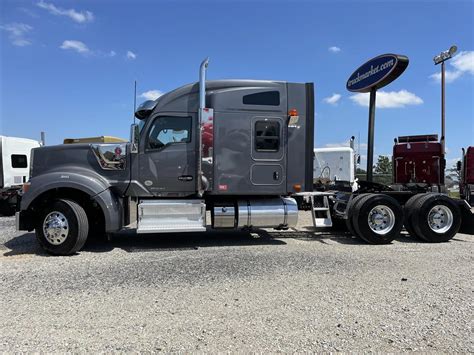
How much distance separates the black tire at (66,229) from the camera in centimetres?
679

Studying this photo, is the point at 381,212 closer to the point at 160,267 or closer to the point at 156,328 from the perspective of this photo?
the point at 160,267

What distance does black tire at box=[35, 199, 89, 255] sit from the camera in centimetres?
679

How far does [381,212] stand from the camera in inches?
324

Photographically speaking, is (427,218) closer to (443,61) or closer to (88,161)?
(88,161)

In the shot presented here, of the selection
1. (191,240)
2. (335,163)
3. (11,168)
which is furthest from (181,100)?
(335,163)

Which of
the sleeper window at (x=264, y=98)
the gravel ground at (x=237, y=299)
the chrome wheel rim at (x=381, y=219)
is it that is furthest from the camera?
the chrome wheel rim at (x=381, y=219)

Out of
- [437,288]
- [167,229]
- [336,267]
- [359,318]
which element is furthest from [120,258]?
[437,288]

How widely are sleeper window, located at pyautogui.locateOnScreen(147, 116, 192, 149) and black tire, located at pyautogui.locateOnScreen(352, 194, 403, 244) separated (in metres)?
3.89

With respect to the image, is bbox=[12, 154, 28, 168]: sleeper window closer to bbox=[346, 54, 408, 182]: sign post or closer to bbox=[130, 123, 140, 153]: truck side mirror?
bbox=[130, 123, 140, 153]: truck side mirror

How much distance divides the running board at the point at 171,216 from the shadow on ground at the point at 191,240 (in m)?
0.44

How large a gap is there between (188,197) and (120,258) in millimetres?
1831

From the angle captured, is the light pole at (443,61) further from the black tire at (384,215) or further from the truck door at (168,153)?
the truck door at (168,153)

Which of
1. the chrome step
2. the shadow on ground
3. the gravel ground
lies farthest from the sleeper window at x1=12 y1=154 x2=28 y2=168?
the chrome step

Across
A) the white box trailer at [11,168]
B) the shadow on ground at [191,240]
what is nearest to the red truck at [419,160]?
the shadow on ground at [191,240]
